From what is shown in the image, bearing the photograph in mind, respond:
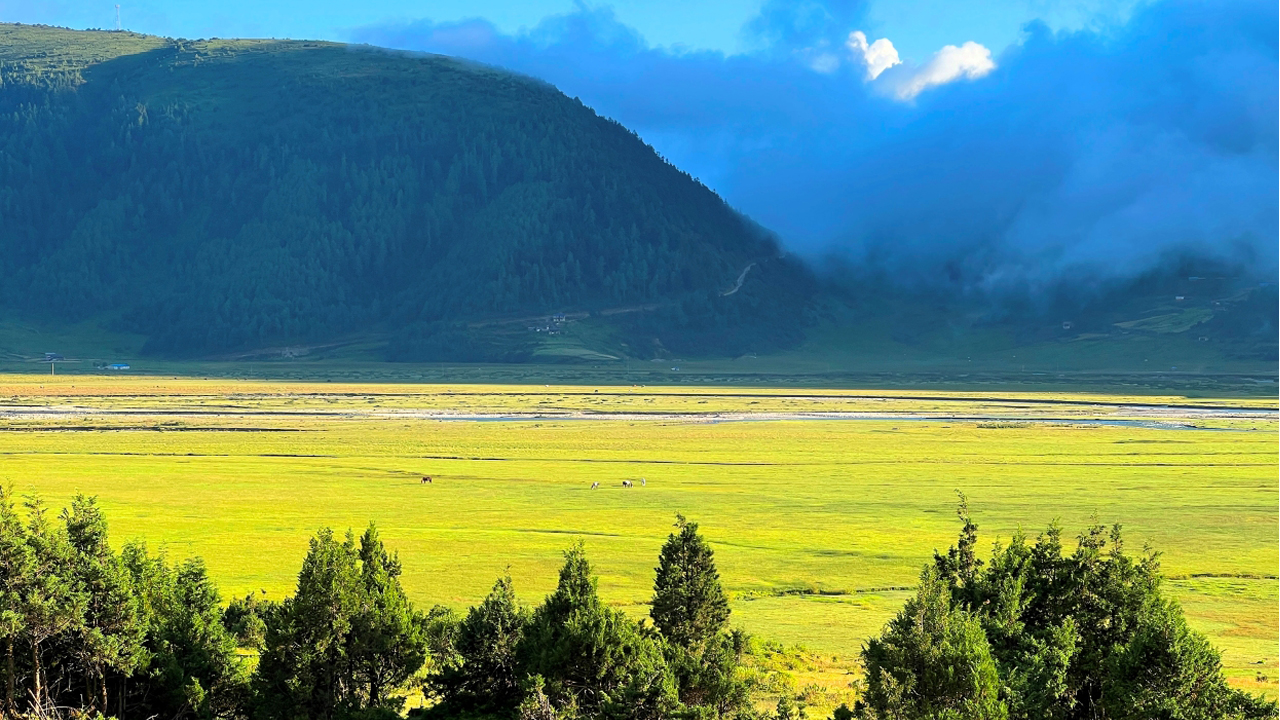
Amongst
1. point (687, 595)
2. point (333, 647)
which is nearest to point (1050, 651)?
point (687, 595)

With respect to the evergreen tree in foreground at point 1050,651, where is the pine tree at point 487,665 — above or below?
below

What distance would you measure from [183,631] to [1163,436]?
10295 centimetres

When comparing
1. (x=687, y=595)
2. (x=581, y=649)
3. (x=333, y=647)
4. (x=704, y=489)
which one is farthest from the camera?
(x=704, y=489)

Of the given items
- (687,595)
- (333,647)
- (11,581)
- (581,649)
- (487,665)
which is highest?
(11,581)

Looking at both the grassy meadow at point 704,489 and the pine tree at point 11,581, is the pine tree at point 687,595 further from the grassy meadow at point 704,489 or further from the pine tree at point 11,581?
the pine tree at point 11,581

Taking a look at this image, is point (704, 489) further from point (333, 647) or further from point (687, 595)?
point (333, 647)

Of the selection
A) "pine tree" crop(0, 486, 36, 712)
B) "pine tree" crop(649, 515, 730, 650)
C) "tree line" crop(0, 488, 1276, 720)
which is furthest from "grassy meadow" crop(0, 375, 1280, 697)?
"pine tree" crop(0, 486, 36, 712)

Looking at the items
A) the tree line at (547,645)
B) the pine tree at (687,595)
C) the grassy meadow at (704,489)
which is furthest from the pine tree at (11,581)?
the grassy meadow at (704,489)

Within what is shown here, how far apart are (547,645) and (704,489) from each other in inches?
2040

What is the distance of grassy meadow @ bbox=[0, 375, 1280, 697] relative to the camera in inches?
1991

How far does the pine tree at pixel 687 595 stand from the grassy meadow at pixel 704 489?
6.59 meters

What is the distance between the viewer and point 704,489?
78750mm

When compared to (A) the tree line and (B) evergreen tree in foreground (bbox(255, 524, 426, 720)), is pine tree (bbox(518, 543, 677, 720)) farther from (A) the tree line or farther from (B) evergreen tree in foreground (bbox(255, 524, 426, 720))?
(B) evergreen tree in foreground (bbox(255, 524, 426, 720))

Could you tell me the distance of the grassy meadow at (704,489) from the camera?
50562 mm
